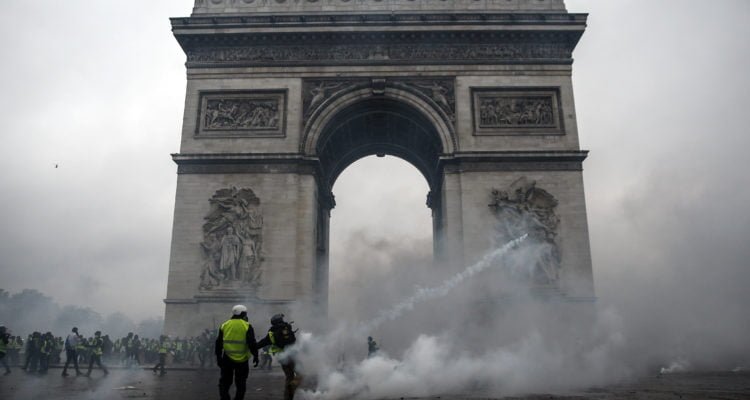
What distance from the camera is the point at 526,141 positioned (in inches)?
899

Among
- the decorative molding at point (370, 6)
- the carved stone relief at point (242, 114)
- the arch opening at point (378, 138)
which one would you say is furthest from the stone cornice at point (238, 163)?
the decorative molding at point (370, 6)

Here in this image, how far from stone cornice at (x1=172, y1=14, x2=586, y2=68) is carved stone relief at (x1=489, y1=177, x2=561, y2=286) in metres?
5.73

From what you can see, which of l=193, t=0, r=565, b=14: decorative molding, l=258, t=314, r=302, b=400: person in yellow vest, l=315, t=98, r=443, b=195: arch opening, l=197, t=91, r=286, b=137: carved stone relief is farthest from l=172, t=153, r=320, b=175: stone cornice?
l=258, t=314, r=302, b=400: person in yellow vest

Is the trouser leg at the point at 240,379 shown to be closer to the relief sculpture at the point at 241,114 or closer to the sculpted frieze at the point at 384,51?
the relief sculpture at the point at 241,114

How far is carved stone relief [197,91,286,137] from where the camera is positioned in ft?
76.1

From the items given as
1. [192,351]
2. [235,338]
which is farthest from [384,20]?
[235,338]

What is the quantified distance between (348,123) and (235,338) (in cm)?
1859

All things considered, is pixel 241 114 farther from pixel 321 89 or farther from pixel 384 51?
pixel 384 51

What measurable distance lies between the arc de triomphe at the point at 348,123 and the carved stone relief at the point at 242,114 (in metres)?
0.06

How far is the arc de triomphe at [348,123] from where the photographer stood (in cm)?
2148

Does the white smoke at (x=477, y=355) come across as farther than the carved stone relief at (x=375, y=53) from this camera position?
No

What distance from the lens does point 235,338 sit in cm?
753

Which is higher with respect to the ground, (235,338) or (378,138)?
(378,138)

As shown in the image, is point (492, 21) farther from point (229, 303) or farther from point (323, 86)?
point (229, 303)
